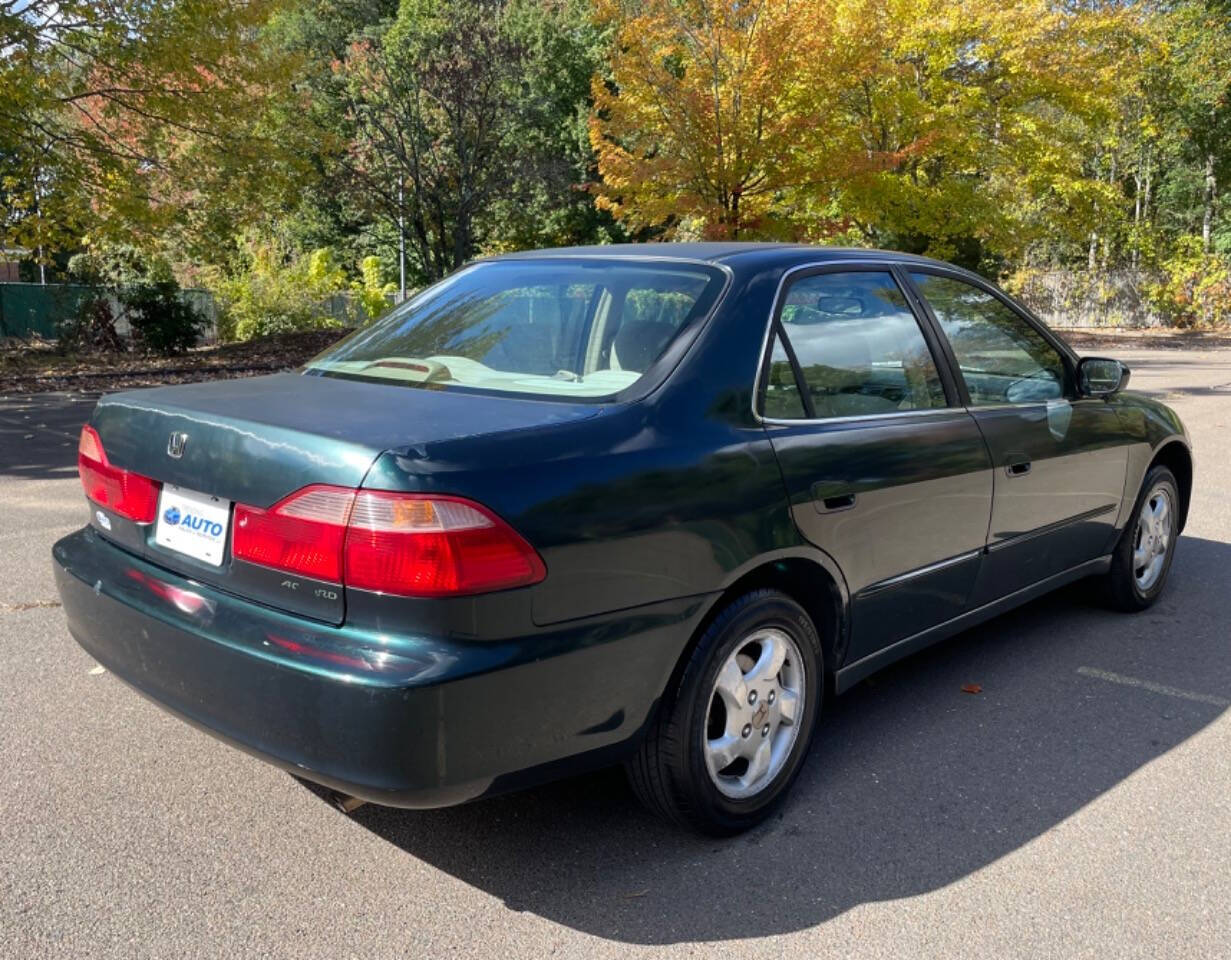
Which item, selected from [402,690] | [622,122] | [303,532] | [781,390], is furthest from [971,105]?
[402,690]

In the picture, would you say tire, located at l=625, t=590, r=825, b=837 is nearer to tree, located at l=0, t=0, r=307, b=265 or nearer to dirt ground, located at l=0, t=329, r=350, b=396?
dirt ground, located at l=0, t=329, r=350, b=396

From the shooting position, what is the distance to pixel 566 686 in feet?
8.04

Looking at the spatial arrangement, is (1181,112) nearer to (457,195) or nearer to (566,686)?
(457,195)

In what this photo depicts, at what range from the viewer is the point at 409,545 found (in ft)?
7.54

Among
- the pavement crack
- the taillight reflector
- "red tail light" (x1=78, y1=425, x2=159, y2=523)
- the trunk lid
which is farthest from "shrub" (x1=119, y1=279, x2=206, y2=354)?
the taillight reflector

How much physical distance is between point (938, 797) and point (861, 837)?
1.25 ft

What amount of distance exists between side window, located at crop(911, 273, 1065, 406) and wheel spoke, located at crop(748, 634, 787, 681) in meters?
1.42

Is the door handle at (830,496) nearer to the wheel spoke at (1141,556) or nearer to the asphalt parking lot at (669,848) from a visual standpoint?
the asphalt parking lot at (669,848)

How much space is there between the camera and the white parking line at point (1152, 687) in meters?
4.07

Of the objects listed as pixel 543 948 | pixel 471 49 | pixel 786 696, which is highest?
pixel 471 49

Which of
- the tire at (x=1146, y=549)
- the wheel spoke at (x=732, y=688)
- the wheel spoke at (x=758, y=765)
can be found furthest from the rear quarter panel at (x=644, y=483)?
the tire at (x=1146, y=549)

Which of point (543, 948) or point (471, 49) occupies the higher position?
point (471, 49)

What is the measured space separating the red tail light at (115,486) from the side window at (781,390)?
1706mm

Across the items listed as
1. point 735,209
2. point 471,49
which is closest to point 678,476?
point 735,209
